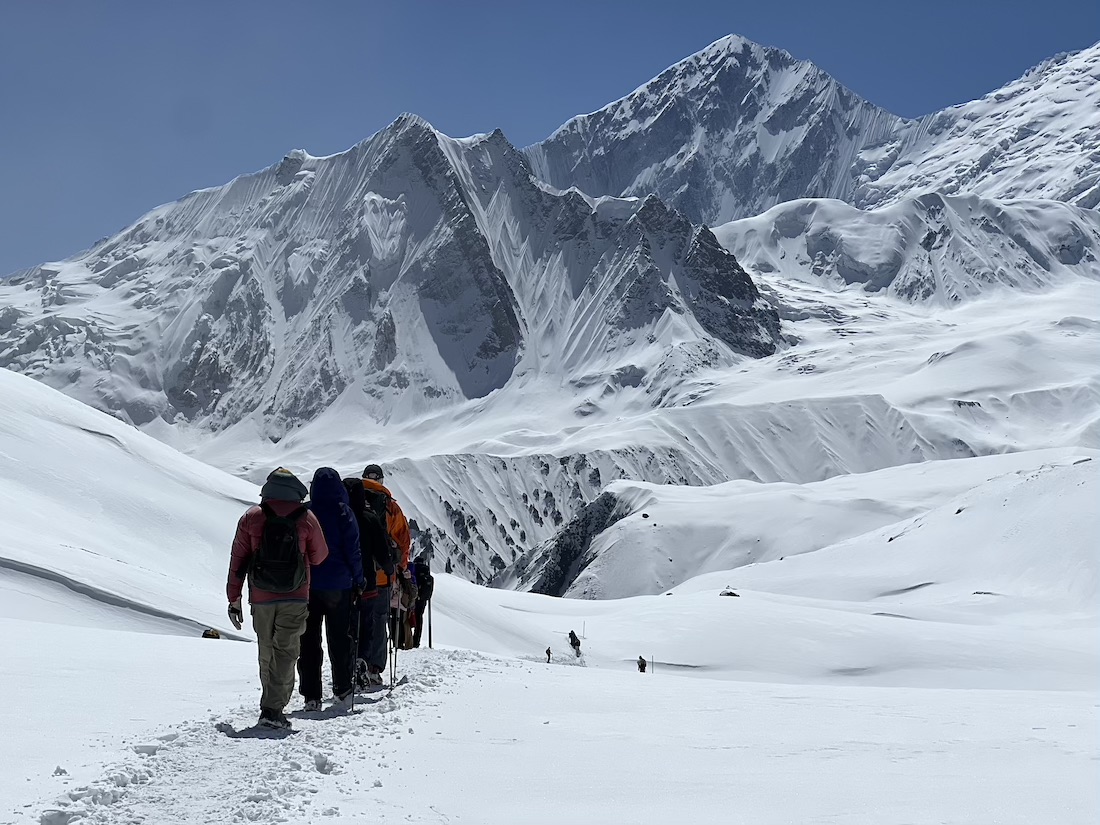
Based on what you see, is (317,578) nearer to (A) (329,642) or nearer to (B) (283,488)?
(A) (329,642)

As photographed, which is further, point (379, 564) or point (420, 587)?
point (420, 587)

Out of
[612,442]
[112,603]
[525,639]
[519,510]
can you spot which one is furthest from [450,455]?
[112,603]

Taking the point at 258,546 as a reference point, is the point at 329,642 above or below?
below

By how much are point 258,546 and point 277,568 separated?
26 cm

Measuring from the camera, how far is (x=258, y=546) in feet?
28.9

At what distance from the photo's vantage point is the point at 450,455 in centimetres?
16500

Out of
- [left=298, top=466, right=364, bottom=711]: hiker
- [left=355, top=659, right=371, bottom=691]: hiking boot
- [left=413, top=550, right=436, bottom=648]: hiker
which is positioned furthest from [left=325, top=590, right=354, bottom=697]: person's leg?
[left=413, top=550, right=436, bottom=648]: hiker

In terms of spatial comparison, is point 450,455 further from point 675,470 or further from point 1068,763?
point 1068,763

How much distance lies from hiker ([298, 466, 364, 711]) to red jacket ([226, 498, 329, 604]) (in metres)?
0.73

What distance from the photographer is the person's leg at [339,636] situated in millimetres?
9719

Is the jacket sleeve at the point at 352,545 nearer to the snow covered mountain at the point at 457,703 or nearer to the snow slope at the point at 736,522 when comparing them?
the snow covered mountain at the point at 457,703

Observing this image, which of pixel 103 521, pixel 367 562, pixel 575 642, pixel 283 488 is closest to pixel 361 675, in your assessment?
pixel 367 562

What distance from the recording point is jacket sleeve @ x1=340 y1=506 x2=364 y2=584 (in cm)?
970

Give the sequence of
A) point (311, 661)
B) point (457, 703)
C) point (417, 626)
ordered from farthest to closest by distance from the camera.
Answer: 1. point (417, 626)
2. point (457, 703)
3. point (311, 661)
